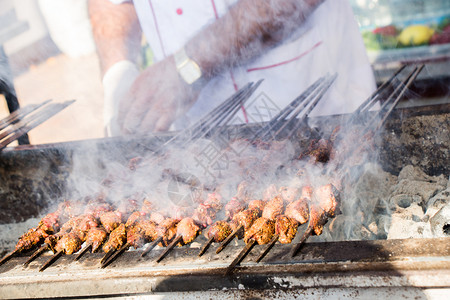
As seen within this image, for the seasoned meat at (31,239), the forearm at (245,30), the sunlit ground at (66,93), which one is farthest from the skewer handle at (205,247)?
the sunlit ground at (66,93)

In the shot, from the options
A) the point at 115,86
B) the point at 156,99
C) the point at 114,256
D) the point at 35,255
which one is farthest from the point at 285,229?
the point at 115,86

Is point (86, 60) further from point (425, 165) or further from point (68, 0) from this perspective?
point (425, 165)

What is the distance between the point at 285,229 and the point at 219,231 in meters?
0.33

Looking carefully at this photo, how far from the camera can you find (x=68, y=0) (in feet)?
16.2

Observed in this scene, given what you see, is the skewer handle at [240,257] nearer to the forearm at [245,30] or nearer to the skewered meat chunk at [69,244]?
the skewered meat chunk at [69,244]

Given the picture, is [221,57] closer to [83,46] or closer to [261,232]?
[261,232]

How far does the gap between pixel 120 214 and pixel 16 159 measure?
139 cm

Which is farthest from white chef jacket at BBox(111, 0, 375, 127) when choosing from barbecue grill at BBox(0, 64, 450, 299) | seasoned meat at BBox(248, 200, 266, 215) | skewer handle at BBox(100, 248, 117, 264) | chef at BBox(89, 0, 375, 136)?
skewer handle at BBox(100, 248, 117, 264)

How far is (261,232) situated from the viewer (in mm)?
1800

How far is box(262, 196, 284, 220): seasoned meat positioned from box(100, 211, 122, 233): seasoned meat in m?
0.90

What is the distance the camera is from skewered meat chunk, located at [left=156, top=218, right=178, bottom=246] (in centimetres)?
203

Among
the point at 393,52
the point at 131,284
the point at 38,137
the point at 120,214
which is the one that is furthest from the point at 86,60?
the point at 131,284

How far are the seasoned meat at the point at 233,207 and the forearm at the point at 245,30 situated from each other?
166cm

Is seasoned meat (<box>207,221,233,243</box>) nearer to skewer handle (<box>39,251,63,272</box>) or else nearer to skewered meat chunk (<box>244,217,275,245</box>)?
skewered meat chunk (<box>244,217,275,245</box>)
